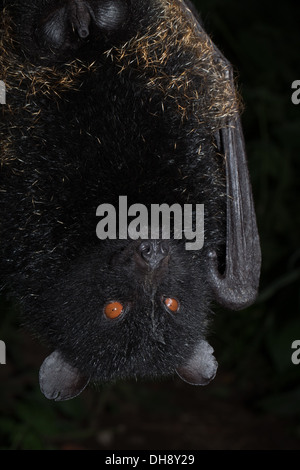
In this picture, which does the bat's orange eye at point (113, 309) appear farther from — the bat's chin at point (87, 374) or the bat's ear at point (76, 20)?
the bat's ear at point (76, 20)

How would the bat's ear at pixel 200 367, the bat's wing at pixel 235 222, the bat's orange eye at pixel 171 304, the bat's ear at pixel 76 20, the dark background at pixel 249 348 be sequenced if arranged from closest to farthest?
the bat's ear at pixel 76 20, the bat's orange eye at pixel 171 304, the bat's ear at pixel 200 367, the bat's wing at pixel 235 222, the dark background at pixel 249 348

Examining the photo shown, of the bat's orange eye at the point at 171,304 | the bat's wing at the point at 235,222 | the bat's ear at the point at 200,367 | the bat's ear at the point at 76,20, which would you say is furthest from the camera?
the bat's wing at the point at 235,222

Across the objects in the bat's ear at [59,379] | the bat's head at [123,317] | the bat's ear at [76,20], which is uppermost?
the bat's ear at [76,20]

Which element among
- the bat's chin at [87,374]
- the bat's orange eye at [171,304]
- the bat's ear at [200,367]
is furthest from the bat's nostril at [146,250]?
the bat's ear at [200,367]

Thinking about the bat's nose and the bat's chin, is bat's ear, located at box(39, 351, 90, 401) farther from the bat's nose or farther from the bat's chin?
the bat's nose

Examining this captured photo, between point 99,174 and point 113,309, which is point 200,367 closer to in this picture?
point 113,309

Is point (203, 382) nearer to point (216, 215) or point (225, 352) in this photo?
point (216, 215)

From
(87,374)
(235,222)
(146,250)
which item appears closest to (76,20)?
(146,250)

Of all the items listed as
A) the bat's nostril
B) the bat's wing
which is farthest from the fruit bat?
the bat's wing
